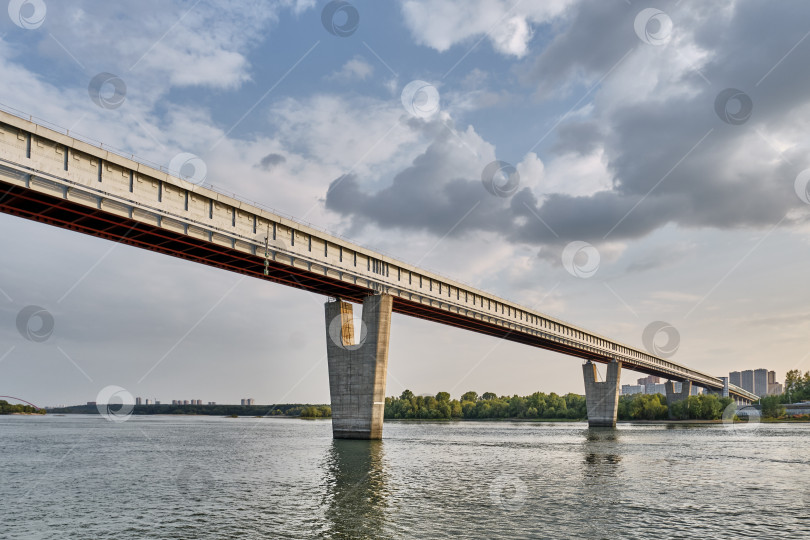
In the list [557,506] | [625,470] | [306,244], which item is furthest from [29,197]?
[625,470]

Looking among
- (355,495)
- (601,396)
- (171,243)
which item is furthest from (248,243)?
(601,396)

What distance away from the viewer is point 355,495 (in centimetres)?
2695

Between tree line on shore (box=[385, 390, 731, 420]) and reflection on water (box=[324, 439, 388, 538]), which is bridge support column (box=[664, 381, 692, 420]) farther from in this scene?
reflection on water (box=[324, 439, 388, 538])

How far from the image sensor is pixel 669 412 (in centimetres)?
16288

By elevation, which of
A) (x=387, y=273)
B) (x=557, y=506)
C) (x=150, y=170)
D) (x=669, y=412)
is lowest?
(x=669, y=412)

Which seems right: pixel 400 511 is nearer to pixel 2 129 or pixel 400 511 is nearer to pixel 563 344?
pixel 2 129

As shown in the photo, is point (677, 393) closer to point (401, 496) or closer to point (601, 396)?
point (601, 396)

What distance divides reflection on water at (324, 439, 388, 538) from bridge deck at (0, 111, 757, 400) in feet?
61.9

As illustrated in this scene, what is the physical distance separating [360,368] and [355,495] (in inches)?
1315

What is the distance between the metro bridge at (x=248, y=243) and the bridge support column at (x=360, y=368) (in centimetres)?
10

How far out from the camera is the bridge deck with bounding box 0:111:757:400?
36062mm

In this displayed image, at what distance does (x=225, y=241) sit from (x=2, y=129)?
17.6 meters

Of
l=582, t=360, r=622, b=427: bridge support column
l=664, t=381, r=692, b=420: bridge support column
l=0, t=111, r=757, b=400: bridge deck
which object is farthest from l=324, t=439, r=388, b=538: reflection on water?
l=664, t=381, r=692, b=420: bridge support column

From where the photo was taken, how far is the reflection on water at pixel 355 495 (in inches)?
790
